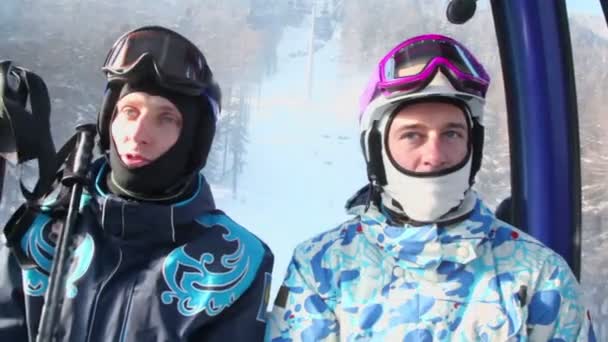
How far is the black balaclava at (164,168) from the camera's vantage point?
4.49 ft

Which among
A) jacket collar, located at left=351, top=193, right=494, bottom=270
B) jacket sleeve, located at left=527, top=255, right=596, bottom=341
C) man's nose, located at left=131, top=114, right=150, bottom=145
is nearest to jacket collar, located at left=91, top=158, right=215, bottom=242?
man's nose, located at left=131, top=114, right=150, bottom=145

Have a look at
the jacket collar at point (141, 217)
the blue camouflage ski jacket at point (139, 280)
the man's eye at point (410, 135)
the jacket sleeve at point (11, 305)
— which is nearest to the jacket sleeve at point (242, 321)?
the blue camouflage ski jacket at point (139, 280)

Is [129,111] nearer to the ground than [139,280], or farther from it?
farther from it

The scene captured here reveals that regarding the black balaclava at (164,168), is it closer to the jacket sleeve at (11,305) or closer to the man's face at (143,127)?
the man's face at (143,127)

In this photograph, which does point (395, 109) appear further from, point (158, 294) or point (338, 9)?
point (338, 9)

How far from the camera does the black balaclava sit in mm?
1367

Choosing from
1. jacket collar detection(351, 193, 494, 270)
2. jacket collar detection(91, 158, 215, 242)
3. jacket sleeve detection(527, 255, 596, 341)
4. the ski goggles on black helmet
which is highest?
the ski goggles on black helmet

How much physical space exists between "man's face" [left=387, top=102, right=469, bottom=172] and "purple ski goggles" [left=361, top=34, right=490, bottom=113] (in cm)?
5

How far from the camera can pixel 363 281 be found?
4.24ft

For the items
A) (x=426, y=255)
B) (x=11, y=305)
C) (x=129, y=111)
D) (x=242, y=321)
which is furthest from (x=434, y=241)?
(x=11, y=305)

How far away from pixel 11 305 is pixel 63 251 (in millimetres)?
170

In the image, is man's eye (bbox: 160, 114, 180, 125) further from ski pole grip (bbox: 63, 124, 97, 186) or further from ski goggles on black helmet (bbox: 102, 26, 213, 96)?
ski pole grip (bbox: 63, 124, 97, 186)

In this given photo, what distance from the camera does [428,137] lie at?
1.30 meters

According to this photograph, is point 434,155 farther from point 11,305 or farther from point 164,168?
point 11,305
